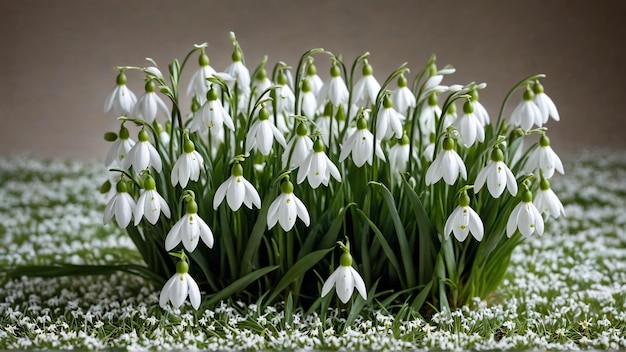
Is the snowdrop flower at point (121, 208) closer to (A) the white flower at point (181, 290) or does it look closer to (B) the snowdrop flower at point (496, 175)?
(A) the white flower at point (181, 290)

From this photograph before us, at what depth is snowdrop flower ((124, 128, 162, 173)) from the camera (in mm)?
2086

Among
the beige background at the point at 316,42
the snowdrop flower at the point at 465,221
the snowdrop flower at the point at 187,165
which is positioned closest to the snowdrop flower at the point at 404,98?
the snowdrop flower at the point at 465,221

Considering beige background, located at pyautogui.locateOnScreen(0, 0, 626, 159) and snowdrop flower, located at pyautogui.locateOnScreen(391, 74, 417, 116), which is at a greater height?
beige background, located at pyautogui.locateOnScreen(0, 0, 626, 159)

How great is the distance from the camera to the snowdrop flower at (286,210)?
1975 millimetres

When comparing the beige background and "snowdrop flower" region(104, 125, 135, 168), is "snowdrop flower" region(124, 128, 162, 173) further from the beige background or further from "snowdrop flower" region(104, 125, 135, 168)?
the beige background

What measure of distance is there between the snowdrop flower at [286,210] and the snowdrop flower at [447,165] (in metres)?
0.37

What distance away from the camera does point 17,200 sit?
13.5ft

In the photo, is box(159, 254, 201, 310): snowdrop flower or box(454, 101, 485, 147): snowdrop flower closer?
box(159, 254, 201, 310): snowdrop flower

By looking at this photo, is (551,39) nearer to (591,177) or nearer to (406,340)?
(591,177)

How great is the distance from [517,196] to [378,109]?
491mm

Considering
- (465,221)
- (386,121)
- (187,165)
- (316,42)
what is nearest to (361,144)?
(386,121)

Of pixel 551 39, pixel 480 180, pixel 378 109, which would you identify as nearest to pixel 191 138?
pixel 378 109

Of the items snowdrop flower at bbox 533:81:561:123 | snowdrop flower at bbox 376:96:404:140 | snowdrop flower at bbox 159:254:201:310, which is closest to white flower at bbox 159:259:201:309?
snowdrop flower at bbox 159:254:201:310

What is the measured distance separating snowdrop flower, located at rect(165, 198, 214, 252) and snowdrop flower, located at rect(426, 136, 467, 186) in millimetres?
623
